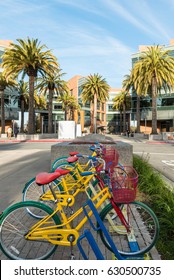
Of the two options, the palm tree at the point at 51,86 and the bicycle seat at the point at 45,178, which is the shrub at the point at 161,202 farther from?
the palm tree at the point at 51,86

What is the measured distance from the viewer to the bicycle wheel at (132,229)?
3.53 meters

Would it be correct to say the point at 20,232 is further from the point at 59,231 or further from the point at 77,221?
the point at 77,221

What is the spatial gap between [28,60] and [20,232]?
116 ft

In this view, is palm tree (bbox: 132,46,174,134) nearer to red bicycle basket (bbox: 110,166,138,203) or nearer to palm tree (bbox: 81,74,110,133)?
palm tree (bbox: 81,74,110,133)

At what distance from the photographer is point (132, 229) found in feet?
12.5

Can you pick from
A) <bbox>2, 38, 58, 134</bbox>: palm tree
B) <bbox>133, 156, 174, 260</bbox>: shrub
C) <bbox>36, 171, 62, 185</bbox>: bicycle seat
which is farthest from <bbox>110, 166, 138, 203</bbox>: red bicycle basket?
<bbox>2, 38, 58, 134</bbox>: palm tree

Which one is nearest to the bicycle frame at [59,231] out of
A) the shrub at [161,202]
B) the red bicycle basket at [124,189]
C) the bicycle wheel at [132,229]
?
the red bicycle basket at [124,189]

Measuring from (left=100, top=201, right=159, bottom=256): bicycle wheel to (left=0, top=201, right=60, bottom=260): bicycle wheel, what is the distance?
0.73m

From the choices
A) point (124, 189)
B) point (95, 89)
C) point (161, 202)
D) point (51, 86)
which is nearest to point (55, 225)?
point (124, 189)

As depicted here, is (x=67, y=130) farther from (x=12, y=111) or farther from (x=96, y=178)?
(x=96, y=178)

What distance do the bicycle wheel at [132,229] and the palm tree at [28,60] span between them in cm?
3442
